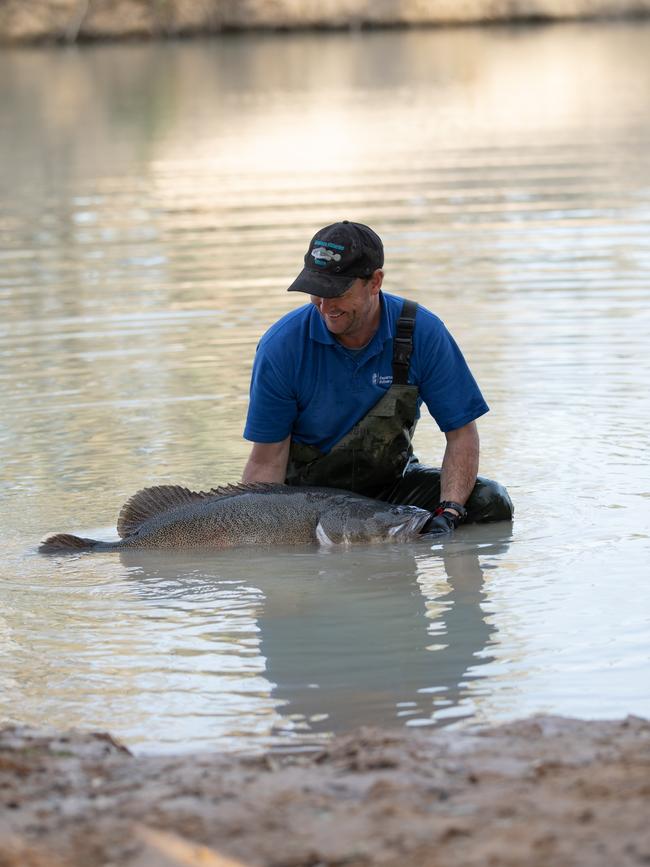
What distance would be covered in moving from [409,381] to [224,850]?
369cm

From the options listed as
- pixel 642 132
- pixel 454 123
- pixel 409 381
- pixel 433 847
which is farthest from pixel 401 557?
pixel 454 123

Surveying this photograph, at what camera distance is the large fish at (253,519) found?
279 inches

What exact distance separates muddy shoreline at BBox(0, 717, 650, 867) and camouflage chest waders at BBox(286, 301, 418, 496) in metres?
2.65

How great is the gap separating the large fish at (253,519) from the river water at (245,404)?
0.35 feet

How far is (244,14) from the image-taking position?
45781 millimetres

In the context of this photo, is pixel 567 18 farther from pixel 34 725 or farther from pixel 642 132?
pixel 34 725

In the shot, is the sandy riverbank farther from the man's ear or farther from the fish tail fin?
the man's ear

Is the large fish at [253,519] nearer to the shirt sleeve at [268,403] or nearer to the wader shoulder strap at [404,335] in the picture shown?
the shirt sleeve at [268,403]

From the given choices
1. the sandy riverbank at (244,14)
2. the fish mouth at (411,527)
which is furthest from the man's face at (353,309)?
the sandy riverbank at (244,14)

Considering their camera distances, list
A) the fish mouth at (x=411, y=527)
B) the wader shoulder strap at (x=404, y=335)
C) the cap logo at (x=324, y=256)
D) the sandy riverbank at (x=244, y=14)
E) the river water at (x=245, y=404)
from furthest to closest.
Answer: the sandy riverbank at (x=244, y=14) < the fish mouth at (x=411, y=527) < the wader shoulder strap at (x=404, y=335) < the cap logo at (x=324, y=256) < the river water at (x=245, y=404)

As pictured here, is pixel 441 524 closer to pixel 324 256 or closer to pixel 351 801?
pixel 324 256

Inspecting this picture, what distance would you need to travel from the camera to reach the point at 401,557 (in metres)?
7.00

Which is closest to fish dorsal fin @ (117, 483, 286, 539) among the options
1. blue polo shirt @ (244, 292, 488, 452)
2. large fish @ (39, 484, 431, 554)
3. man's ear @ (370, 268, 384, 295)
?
large fish @ (39, 484, 431, 554)

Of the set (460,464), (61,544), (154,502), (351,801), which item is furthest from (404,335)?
(351,801)
